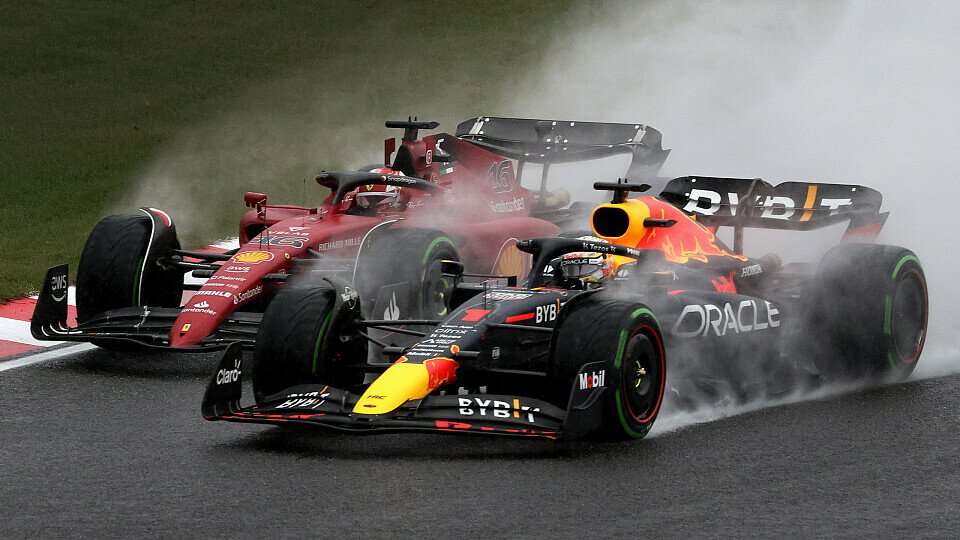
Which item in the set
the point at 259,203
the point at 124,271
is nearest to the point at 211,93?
the point at 259,203

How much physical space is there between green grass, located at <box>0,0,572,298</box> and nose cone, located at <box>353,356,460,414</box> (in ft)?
24.1

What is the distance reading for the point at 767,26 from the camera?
2073 centimetres

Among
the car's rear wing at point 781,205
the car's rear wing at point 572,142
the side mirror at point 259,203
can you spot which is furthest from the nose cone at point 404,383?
the car's rear wing at point 572,142

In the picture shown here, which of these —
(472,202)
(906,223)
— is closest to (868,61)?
(906,223)

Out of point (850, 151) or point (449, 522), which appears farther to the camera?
point (850, 151)

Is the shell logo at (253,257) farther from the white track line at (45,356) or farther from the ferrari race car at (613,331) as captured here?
the white track line at (45,356)

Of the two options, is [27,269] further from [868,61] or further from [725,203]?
[868,61]

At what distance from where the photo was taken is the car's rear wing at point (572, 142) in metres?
14.3

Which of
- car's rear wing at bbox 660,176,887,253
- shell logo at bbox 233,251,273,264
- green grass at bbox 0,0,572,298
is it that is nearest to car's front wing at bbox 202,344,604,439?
shell logo at bbox 233,251,273,264

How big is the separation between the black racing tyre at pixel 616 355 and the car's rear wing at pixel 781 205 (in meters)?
2.82

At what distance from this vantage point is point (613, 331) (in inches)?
312

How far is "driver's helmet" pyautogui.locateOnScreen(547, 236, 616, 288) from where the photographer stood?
917 cm

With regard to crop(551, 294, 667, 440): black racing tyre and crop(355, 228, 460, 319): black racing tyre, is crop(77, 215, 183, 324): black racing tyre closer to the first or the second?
crop(355, 228, 460, 319): black racing tyre

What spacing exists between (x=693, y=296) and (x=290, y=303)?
7.71ft
